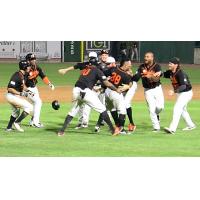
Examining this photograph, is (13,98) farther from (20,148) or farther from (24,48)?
(24,48)

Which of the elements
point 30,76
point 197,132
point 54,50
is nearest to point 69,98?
point 30,76

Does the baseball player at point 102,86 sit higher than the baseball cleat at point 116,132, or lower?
higher

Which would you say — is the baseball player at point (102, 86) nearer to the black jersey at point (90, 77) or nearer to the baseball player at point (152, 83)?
the black jersey at point (90, 77)

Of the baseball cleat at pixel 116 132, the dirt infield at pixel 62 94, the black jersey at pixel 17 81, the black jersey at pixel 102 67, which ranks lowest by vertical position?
the dirt infield at pixel 62 94

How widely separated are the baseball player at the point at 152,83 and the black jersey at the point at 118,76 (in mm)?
362

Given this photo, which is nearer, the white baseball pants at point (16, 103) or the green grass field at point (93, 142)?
the green grass field at point (93, 142)

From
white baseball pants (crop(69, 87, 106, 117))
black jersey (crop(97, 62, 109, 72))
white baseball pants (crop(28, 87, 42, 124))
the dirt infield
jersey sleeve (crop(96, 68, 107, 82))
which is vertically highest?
black jersey (crop(97, 62, 109, 72))

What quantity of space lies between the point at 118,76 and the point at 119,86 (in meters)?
0.26

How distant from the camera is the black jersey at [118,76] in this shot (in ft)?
49.2

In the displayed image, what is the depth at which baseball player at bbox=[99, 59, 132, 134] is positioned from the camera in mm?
14898

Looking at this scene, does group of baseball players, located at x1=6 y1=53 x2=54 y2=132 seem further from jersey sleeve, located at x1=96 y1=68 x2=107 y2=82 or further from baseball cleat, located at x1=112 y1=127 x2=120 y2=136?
baseball cleat, located at x1=112 y1=127 x2=120 y2=136

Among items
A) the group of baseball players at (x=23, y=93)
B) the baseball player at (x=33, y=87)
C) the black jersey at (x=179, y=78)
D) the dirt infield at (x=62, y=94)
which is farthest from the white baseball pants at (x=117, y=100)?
the dirt infield at (x=62, y=94)

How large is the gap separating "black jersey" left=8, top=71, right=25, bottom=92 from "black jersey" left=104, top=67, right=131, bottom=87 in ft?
7.42

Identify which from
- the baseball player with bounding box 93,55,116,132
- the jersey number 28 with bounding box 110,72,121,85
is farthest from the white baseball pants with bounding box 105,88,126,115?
the baseball player with bounding box 93,55,116,132
